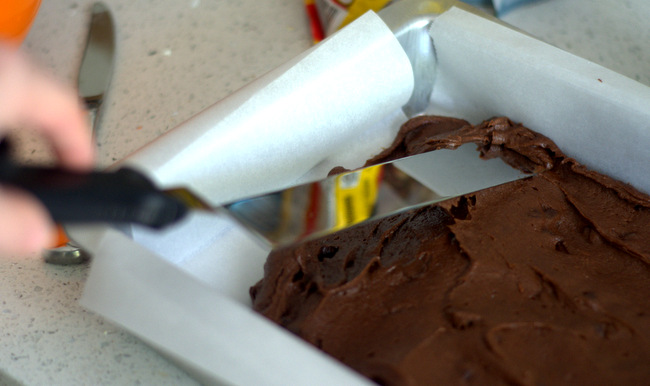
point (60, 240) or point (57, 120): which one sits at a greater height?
point (57, 120)

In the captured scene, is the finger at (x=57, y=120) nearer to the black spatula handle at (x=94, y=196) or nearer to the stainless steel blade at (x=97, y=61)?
the black spatula handle at (x=94, y=196)

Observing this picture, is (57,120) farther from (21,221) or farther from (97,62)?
(97,62)

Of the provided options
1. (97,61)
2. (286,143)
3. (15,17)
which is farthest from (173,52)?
(286,143)

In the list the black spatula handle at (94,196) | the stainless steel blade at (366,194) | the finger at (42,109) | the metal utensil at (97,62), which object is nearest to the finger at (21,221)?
the black spatula handle at (94,196)

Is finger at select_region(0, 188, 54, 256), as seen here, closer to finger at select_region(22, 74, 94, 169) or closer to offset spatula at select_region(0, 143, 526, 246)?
offset spatula at select_region(0, 143, 526, 246)

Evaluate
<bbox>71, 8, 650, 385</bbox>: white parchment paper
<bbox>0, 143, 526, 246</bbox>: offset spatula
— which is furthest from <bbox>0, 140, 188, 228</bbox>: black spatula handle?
<bbox>71, 8, 650, 385</bbox>: white parchment paper

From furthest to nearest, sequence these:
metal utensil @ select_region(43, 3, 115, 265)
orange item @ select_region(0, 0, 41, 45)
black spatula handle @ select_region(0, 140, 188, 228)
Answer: metal utensil @ select_region(43, 3, 115, 265), orange item @ select_region(0, 0, 41, 45), black spatula handle @ select_region(0, 140, 188, 228)

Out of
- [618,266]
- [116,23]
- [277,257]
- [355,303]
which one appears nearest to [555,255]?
[618,266]

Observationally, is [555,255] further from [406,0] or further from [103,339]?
[103,339]
